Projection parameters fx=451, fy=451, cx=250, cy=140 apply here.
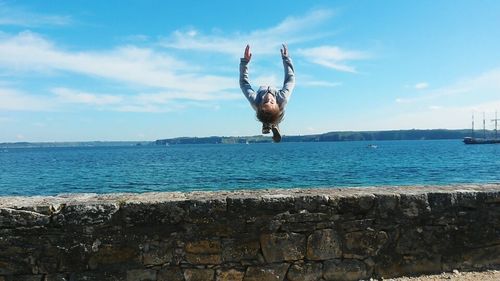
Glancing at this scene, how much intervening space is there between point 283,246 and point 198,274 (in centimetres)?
88

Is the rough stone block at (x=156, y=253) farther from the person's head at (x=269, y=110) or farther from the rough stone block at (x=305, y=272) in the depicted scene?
the person's head at (x=269, y=110)

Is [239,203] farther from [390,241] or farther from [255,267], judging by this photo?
[390,241]

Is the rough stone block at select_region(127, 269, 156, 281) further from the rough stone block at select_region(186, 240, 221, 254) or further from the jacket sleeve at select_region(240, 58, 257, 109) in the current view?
the jacket sleeve at select_region(240, 58, 257, 109)

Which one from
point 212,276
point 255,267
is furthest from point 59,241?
point 255,267

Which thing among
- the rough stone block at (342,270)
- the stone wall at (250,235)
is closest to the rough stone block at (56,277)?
the stone wall at (250,235)

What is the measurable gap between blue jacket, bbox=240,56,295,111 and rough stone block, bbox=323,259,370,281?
176 centimetres

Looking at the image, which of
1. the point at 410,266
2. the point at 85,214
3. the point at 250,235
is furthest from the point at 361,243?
the point at 85,214

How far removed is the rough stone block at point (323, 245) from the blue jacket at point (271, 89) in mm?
1437

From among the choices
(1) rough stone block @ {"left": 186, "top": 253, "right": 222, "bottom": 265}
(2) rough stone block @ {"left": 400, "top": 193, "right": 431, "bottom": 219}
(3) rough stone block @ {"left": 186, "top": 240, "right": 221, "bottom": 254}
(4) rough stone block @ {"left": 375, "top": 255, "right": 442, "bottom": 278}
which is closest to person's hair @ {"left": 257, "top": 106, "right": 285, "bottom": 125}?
(3) rough stone block @ {"left": 186, "top": 240, "right": 221, "bottom": 254}

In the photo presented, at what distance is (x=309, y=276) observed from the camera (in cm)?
455

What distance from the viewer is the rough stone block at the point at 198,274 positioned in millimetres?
4410

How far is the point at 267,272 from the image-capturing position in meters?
4.51

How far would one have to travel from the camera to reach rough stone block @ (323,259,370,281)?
4.57 metres

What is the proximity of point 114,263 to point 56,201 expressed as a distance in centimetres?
84
